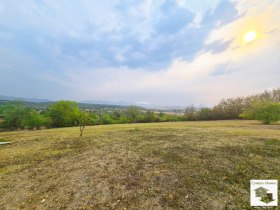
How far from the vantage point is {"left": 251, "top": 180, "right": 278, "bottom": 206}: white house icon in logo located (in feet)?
12.7

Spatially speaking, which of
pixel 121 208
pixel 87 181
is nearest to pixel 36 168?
pixel 87 181

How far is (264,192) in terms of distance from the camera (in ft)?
14.0

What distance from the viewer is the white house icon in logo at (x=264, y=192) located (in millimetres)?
3865

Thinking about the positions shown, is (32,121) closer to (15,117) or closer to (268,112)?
(15,117)

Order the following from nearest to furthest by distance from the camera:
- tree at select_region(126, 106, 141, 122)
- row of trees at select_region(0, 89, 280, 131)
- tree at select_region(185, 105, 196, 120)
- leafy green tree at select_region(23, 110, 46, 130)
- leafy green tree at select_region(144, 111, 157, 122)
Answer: row of trees at select_region(0, 89, 280, 131) → leafy green tree at select_region(23, 110, 46, 130) → tree at select_region(185, 105, 196, 120) → leafy green tree at select_region(144, 111, 157, 122) → tree at select_region(126, 106, 141, 122)

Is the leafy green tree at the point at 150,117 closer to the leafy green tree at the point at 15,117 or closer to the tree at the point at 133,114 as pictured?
the tree at the point at 133,114

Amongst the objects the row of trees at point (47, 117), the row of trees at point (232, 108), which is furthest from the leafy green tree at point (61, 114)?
the row of trees at point (232, 108)

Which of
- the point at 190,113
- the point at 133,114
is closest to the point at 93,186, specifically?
the point at 190,113

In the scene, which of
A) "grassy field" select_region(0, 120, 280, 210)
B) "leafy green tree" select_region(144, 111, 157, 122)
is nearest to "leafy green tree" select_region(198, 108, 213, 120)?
"leafy green tree" select_region(144, 111, 157, 122)

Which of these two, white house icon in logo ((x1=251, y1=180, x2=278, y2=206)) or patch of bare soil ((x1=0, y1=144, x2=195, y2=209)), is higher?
white house icon in logo ((x1=251, y1=180, x2=278, y2=206))

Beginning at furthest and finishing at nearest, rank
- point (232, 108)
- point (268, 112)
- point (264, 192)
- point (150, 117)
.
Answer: point (150, 117), point (232, 108), point (268, 112), point (264, 192)

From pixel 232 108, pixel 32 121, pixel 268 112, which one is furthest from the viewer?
pixel 232 108

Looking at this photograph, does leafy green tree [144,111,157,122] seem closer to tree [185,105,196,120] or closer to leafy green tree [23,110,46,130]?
tree [185,105,196,120]

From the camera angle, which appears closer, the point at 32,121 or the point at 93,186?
the point at 93,186
